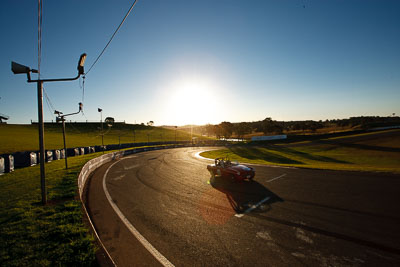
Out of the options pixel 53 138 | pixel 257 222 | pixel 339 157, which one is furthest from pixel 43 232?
pixel 53 138

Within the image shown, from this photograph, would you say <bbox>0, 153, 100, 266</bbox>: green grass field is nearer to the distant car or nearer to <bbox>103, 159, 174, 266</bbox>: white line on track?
<bbox>103, 159, 174, 266</bbox>: white line on track

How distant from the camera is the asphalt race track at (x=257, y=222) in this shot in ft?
14.3

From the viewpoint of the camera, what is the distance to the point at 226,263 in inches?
164

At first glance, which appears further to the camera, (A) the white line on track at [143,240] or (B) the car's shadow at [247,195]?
(B) the car's shadow at [247,195]

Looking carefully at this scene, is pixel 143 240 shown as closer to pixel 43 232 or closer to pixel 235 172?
pixel 43 232

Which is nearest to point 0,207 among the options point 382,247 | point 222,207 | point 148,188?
point 148,188

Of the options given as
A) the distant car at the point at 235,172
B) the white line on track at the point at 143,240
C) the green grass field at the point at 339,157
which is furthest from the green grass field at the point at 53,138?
the white line on track at the point at 143,240

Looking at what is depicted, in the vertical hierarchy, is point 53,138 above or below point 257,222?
above

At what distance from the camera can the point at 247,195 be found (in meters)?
8.92

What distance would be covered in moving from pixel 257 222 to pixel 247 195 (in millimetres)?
2885

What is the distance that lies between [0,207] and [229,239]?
8925mm

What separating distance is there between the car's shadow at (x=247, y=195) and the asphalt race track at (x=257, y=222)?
4 cm

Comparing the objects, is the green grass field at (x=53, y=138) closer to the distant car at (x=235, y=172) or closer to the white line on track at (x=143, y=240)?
the distant car at (x=235, y=172)

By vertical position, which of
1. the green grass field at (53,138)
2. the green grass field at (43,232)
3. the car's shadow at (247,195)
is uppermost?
the green grass field at (53,138)
